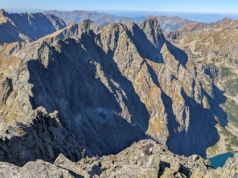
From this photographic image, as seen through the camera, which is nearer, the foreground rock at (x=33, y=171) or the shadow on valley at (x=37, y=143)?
the foreground rock at (x=33, y=171)

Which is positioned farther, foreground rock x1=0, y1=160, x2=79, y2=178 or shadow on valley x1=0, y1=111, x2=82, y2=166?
shadow on valley x1=0, y1=111, x2=82, y2=166

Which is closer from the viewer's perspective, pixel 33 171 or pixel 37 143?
pixel 33 171

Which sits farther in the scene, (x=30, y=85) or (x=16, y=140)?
(x=30, y=85)

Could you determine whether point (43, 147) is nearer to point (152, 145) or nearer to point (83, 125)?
point (152, 145)

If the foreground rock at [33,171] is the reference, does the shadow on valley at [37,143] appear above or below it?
below

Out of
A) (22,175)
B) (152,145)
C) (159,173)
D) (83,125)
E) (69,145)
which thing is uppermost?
(22,175)

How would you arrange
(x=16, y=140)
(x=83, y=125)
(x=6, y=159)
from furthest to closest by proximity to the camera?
1. (x=83, y=125)
2. (x=16, y=140)
3. (x=6, y=159)

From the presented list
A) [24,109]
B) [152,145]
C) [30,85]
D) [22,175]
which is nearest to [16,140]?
[152,145]

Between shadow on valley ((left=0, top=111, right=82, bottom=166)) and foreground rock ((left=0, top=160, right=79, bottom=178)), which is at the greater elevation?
foreground rock ((left=0, top=160, right=79, bottom=178))
